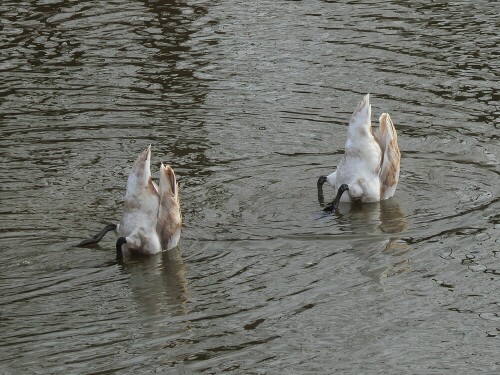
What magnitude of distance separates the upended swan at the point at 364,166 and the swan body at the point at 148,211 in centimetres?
134

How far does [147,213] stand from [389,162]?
1.97 meters

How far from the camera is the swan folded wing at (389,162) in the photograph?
8.84 metres

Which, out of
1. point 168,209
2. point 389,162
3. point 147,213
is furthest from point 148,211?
point 389,162

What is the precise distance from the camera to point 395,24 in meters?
13.8

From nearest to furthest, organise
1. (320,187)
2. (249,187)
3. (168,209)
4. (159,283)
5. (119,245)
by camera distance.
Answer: (159,283) → (119,245) → (168,209) → (320,187) → (249,187)

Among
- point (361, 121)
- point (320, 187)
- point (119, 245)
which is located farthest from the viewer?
point (320, 187)

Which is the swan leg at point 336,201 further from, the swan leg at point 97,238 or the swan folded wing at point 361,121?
the swan leg at point 97,238

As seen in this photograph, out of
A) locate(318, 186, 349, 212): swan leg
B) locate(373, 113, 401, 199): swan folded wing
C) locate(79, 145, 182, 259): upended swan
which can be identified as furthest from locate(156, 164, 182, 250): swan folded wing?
locate(373, 113, 401, 199): swan folded wing

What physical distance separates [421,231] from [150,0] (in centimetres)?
780

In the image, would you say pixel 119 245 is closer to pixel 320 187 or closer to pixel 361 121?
pixel 320 187

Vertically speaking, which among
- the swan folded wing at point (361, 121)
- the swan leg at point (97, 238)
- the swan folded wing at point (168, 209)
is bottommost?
the swan leg at point (97, 238)

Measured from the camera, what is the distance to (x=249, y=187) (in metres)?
9.12

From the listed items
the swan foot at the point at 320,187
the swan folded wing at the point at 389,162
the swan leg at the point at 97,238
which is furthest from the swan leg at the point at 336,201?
the swan leg at the point at 97,238

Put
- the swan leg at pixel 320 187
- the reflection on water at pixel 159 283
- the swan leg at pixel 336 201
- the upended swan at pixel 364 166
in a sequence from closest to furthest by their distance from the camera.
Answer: the reflection on water at pixel 159 283 < the swan leg at pixel 336 201 < the upended swan at pixel 364 166 < the swan leg at pixel 320 187
